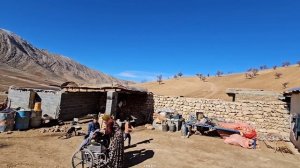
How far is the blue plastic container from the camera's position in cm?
1442

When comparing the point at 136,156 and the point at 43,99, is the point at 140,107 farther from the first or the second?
the point at 136,156

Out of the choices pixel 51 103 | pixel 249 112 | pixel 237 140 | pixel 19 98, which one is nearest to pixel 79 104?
pixel 51 103

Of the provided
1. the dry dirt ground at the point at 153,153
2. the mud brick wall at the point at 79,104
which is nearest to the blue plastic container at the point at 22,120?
the dry dirt ground at the point at 153,153

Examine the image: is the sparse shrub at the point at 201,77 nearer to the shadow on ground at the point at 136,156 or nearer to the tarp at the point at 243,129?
the tarp at the point at 243,129

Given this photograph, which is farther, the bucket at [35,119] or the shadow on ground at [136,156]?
the bucket at [35,119]

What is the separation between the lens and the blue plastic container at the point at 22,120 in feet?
47.3

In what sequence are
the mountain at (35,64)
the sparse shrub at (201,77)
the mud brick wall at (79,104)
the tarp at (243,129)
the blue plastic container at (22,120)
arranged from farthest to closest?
the mountain at (35,64) → the sparse shrub at (201,77) → the mud brick wall at (79,104) → the tarp at (243,129) → the blue plastic container at (22,120)

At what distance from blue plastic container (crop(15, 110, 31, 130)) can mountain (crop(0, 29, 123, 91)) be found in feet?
194

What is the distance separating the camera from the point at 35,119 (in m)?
15.5

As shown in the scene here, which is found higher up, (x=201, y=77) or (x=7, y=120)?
(x=201, y=77)

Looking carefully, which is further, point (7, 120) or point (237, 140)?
point (237, 140)

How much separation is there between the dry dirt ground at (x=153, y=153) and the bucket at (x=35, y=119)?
1106 mm

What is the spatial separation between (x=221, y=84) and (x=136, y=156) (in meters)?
38.9

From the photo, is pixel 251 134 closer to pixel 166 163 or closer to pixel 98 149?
pixel 166 163
